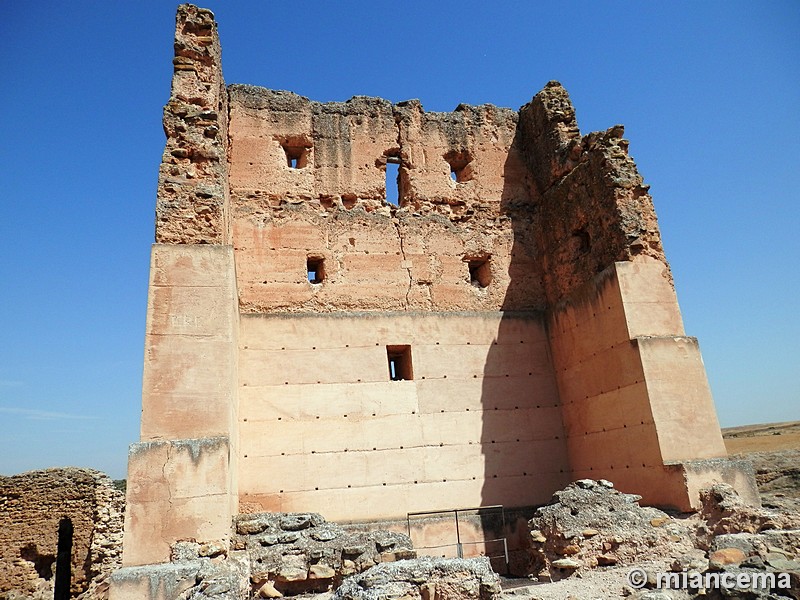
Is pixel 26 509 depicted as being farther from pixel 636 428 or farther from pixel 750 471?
pixel 750 471

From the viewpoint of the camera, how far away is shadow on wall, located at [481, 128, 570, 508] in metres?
9.53

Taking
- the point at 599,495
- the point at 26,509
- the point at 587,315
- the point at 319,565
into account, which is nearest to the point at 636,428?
the point at 599,495

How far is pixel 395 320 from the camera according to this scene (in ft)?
32.4

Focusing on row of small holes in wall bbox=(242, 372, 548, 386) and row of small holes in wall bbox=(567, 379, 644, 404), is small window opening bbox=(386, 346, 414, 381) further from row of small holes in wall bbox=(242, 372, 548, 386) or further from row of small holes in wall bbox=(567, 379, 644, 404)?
row of small holes in wall bbox=(567, 379, 644, 404)

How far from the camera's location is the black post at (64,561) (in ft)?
43.7

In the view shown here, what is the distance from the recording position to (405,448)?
9172 mm

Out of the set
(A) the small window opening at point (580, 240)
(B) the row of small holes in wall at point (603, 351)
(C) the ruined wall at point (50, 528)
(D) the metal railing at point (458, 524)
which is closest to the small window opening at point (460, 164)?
(A) the small window opening at point (580, 240)

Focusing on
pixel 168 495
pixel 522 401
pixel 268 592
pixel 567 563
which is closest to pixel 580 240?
pixel 522 401

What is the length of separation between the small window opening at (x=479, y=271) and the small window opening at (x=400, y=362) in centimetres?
204

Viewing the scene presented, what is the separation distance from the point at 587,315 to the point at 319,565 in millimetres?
5715

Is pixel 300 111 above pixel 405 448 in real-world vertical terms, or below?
above

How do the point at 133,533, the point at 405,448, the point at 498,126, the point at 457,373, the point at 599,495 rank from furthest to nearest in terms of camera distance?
the point at 498,126
the point at 457,373
the point at 405,448
the point at 599,495
the point at 133,533

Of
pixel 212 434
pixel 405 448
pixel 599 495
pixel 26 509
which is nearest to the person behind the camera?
pixel 212 434

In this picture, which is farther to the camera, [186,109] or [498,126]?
[498,126]
